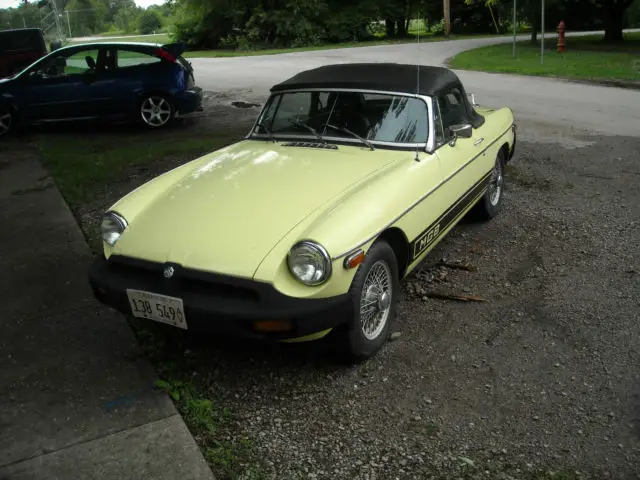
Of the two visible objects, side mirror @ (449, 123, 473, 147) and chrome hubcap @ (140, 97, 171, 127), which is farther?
chrome hubcap @ (140, 97, 171, 127)

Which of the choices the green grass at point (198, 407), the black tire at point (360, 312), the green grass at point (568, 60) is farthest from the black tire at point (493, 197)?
the green grass at point (568, 60)

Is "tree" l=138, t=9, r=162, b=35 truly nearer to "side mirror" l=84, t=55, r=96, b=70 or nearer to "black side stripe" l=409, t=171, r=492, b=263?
"side mirror" l=84, t=55, r=96, b=70

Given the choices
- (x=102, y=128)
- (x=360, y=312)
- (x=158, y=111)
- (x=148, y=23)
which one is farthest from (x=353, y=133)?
(x=148, y=23)

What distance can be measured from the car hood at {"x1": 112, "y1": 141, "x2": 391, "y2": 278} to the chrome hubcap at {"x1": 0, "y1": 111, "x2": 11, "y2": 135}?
24.4 feet

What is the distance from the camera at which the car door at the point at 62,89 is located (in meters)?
10.4

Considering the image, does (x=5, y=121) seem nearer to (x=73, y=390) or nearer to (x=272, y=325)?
(x=73, y=390)

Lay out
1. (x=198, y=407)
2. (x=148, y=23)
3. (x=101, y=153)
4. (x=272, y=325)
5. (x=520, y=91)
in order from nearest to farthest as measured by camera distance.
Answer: (x=272, y=325) < (x=198, y=407) < (x=101, y=153) < (x=520, y=91) < (x=148, y=23)

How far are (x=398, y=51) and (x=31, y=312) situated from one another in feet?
72.5

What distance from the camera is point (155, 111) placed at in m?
10.8

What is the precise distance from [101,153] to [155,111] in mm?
1882

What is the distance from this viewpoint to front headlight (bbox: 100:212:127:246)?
385cm

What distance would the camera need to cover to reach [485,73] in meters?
16.5

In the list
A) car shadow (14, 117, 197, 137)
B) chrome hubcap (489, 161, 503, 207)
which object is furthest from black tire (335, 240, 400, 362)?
car shadow (14, 117, 197, 137)

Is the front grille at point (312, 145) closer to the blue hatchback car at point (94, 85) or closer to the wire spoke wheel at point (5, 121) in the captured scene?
the blue hatchback car at point (94, 85)
